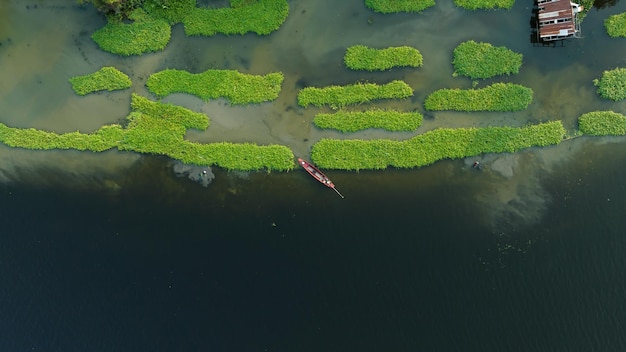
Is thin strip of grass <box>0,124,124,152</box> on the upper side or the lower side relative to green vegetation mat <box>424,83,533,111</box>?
upper

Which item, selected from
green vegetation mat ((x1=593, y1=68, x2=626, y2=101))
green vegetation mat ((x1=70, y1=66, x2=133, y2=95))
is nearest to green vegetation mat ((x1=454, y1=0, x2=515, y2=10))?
green vegetation mat ((x1=593, y1=68, x2=626, y2=101))

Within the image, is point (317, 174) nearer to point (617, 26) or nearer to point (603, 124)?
point (603, 124)

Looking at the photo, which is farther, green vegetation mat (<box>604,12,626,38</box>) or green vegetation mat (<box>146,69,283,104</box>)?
green vegetation mat (<box>604,12,626,38</box>)

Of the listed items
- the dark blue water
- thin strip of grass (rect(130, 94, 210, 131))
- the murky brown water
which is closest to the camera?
the dark blue water

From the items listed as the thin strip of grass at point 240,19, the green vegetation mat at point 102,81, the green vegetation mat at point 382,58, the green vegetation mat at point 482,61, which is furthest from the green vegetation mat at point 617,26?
the green vegetation mat at point 102,81

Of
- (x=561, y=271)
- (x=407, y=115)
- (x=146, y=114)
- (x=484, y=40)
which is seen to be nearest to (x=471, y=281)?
(x=561, y=271)

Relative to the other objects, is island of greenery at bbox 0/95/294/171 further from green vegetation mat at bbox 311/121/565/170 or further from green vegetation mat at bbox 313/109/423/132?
green vegetation mat at bbox 313/109/423/132

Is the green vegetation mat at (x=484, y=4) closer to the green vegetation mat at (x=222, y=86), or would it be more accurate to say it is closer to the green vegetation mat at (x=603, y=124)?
the green vegetation mat at (x=603, y=124)
